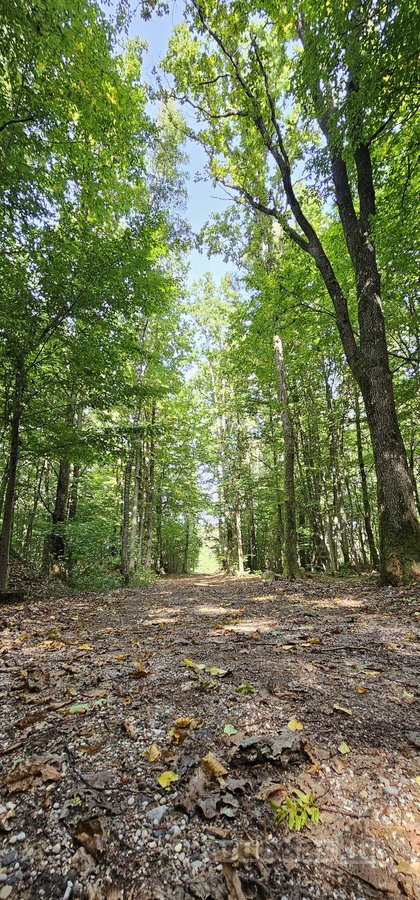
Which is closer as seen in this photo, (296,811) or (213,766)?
(296,811)

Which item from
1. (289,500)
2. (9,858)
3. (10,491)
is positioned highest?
(289,500)

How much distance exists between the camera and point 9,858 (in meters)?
1.19

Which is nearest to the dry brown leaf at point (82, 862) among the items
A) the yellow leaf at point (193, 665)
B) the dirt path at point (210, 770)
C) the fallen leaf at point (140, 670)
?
the dirt path at point (210, 770)

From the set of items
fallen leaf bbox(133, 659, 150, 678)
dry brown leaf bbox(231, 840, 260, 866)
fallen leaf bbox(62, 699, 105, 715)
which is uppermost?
fallen leaf bbox(133, 659, 150, 678)

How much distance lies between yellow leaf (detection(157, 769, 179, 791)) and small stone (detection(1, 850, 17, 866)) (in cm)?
54

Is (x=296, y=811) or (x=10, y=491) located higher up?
(x=10, y=491)

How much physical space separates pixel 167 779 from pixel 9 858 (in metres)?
0.59

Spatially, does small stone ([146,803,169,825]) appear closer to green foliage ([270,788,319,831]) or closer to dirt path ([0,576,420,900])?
dirt path ([0,576,420,900])

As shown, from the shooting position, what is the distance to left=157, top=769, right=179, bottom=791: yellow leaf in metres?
1.50

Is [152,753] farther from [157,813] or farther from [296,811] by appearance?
[296,811]

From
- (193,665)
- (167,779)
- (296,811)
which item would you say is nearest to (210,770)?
(167,779)

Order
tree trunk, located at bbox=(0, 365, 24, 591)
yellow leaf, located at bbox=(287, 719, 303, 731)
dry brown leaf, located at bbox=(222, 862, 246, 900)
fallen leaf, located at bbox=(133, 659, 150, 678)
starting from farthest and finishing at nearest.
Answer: tree trunk, located at bbox=(0, 365, 24, 591), fallen leaf, located at bbox=(133, 659, 150, 678), yellow leaf, located at bbox=(287, 719, 303, 731), dry brown leaf, located at bbox=(222, 862, 246, 900)

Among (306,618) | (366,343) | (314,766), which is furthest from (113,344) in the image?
(314,766)

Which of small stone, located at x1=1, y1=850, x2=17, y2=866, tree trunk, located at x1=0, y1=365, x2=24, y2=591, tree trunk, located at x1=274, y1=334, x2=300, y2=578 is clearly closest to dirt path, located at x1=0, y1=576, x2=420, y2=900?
small stone, located at x1=1, y1=850, x2=17, y2=866
